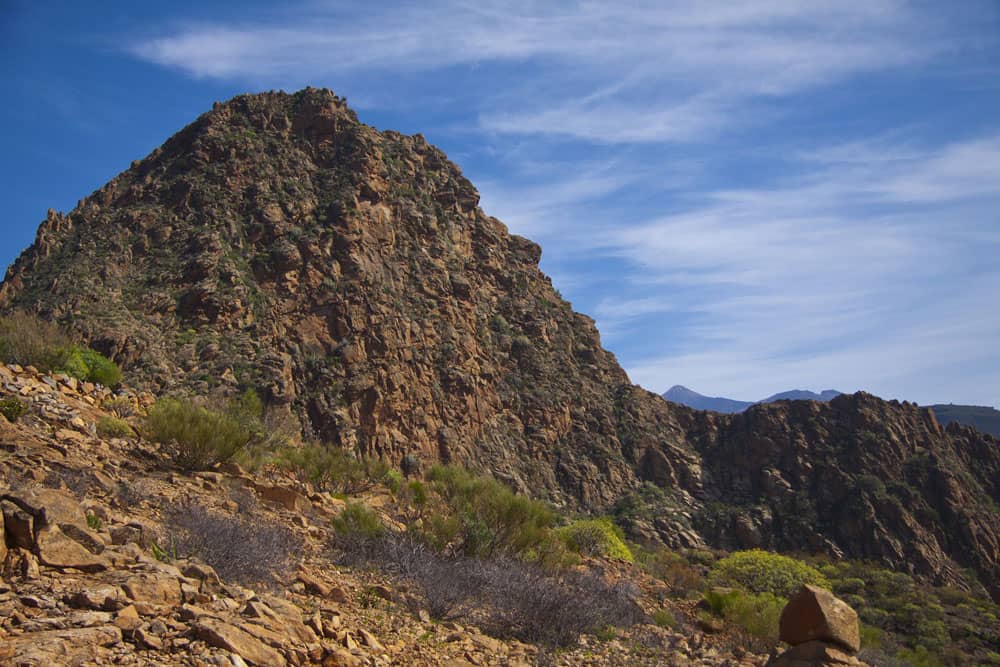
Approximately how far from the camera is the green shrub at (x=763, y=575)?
22469 mm

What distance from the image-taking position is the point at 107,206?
38062 mm

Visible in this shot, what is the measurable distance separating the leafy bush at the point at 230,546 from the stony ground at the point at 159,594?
191mm

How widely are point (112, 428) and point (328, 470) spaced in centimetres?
578

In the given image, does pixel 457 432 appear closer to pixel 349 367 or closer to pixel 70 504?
pixel 349 367

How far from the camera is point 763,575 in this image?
23734mm

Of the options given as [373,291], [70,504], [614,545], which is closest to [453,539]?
[70,504]

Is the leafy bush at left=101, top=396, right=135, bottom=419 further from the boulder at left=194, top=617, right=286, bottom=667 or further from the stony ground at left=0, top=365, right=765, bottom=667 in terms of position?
the boulder at left=194, top=617, right=286, bottom=667

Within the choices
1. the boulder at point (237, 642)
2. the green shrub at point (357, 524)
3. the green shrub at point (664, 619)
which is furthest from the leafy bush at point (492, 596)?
the boulder at point (237, 642)

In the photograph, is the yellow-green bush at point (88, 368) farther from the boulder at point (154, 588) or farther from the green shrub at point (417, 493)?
the boulder at point (154, 588)

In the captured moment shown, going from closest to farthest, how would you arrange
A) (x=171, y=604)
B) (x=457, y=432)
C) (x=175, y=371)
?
(x=171, y=604), (x=175, y=371), (x=457, y=432)

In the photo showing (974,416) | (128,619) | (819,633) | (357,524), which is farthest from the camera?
(974,416)

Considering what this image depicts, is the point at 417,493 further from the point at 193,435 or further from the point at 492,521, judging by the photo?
the point at 193,435

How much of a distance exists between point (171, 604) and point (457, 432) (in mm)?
34644

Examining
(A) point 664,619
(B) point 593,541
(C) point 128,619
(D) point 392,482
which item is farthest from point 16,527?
(B) point 593,541
